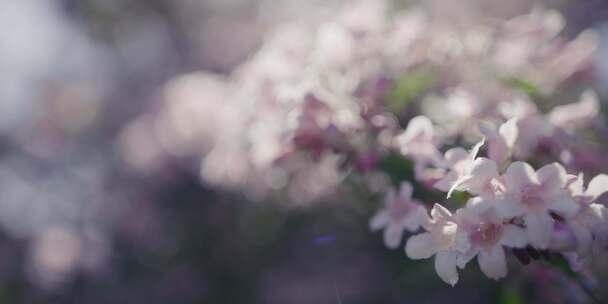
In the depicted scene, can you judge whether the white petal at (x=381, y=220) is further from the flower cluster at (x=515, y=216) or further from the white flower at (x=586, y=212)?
the white flower at (x=586, y=212)

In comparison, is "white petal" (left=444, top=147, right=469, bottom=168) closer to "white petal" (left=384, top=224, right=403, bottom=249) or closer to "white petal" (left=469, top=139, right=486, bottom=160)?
"white petal" (left=469, top=139, right=486, bottom=160)

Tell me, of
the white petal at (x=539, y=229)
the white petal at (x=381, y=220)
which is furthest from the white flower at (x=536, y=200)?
the white petal at (x=381, y=220)

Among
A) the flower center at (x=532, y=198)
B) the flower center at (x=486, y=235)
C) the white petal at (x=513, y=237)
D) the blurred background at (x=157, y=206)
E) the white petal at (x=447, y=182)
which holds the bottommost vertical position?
the white petal at (x=513, y=237)

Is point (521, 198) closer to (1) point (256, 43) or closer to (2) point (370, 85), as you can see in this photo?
(2) point (370, 85)

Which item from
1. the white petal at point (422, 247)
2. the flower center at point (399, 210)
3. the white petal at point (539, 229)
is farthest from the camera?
the flower center at point (399, 210)

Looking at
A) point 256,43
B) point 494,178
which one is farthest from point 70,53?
point 494,178

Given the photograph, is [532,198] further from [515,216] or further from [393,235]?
[393,235]

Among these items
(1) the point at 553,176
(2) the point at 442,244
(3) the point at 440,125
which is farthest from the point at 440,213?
(3) the point at 440,125

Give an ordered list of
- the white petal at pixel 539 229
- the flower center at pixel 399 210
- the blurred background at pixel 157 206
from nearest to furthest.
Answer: the white petal at pixel 539 229 → the flower center at pixel 399 210 → the blurred background at pixel 157 206
